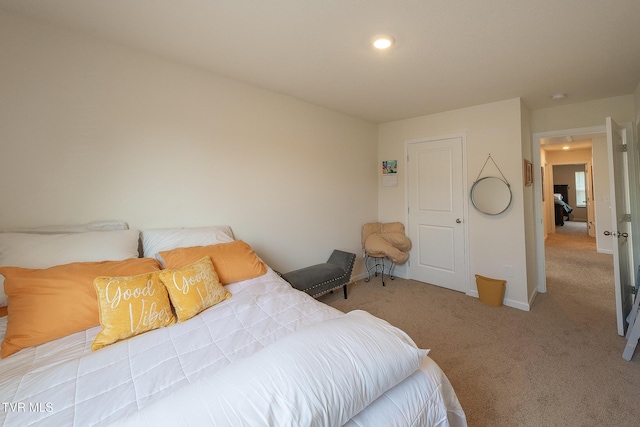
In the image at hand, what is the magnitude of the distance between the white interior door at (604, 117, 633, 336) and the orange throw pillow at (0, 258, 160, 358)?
12.1 feet

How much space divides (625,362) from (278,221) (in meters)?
3.03

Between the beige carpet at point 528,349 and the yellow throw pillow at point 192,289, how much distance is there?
5.35 ft

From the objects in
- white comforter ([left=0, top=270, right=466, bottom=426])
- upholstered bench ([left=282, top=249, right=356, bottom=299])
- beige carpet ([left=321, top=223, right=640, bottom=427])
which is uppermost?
white comforter ([left=0, top=270, right=466, bottom=426])

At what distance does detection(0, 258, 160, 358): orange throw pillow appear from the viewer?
43.2 inches

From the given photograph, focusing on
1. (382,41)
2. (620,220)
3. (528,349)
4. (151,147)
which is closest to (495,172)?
(620,220)

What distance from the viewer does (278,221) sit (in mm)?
2795

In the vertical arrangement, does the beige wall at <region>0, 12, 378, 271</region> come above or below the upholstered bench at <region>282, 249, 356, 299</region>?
above

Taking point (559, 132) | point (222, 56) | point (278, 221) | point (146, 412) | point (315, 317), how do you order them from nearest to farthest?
point (146, 412)
point (315, 317)
point (222, 56)
point (278, 221)
point (559, 132)

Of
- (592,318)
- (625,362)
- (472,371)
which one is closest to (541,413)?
(472,371)

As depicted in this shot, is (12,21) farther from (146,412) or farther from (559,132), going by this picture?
(559,132)

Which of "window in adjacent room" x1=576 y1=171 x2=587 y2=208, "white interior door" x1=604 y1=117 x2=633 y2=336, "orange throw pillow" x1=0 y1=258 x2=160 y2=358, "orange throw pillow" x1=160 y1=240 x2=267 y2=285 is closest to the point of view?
"orange throw pillow" x1=0 y1=258 x2=160 y2=358

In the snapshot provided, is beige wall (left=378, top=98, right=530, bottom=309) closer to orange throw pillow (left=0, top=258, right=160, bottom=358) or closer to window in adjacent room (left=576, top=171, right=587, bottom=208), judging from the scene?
orange throw pillow (left=0, top=258, right=160, bottom=358)

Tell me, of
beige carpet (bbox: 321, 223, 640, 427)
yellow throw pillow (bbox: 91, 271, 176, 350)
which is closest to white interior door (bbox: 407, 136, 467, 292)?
beige carpet (bbox: 321, 223, 640, 427)

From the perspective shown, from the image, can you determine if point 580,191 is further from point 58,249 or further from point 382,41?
point 58,249
